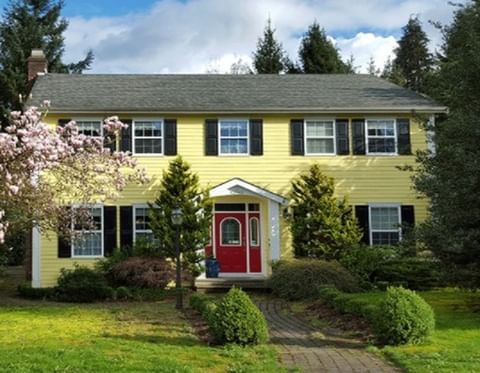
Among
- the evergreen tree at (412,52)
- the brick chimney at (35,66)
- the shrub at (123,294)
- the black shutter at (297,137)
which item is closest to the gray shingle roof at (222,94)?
the black shutter at (297,137)

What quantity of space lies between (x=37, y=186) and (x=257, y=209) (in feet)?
28.6

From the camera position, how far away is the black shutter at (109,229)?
1902 centimetres

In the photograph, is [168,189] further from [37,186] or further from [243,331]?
[243,331]

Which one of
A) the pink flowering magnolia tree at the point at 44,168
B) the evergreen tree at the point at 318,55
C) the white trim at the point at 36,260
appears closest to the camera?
the pink flowering magnolia tree at the point at 44,168

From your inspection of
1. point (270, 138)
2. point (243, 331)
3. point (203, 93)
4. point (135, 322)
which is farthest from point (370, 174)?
point (243, 331)

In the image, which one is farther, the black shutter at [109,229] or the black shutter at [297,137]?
the black shutter at [297,137]

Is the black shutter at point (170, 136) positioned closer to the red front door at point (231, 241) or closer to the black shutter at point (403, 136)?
the red front door at point (231, 241)

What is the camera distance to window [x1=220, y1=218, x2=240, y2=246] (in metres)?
20.0

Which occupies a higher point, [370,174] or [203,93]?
[203,93]

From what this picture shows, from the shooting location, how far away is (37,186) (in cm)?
1293

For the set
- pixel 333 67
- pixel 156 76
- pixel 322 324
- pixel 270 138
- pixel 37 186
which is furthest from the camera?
pixel 333 67

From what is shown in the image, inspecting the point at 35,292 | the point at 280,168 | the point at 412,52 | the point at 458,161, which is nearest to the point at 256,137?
the point at 280,168

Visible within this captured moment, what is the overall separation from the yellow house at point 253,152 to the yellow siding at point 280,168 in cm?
3

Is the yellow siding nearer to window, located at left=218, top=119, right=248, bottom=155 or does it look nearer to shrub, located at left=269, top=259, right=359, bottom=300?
window, located at left=218, top=119, right=248, bottom=155
